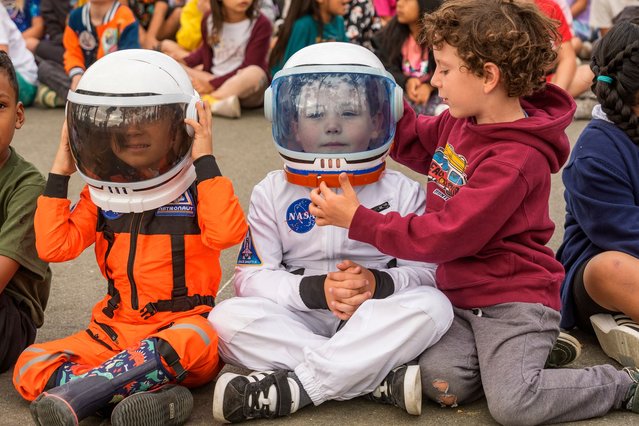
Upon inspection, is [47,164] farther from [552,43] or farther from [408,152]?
[552,43]

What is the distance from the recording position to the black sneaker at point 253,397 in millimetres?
2531

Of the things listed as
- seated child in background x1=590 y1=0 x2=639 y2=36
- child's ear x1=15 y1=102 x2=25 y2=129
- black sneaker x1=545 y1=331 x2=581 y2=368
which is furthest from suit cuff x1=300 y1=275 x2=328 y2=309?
seated child in background x1=590 y1=0 x2=639 y2=36

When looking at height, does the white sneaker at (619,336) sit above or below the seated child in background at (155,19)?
above

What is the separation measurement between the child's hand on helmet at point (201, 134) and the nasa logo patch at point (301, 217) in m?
0.35

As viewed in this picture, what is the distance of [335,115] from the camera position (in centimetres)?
279

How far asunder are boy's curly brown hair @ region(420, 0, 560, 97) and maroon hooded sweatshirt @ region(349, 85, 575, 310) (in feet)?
0.42

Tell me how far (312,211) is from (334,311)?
302 mm

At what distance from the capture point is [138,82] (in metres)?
2.65

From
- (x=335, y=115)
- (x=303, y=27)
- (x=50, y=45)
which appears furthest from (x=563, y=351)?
(x=50, y=45)

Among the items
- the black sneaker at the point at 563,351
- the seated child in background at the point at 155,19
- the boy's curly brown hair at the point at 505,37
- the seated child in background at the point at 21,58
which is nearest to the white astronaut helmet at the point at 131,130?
the boy's curly brown hair at the point at 505,37

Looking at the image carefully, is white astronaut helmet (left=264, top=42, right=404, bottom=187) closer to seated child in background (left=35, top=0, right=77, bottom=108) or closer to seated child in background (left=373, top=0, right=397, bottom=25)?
seated child in background (left=373, top=0, right=397, bottom=25)

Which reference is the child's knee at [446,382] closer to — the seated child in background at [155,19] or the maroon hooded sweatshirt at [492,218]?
the maroon hooded sweatshirt at [492,218]

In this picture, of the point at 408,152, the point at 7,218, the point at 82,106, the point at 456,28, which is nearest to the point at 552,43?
the point at 456,28

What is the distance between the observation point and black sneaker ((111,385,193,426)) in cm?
244
